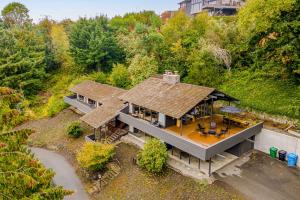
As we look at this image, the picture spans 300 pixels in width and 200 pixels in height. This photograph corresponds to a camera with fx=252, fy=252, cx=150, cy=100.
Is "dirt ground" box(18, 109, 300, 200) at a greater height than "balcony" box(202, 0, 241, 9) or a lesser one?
lesser

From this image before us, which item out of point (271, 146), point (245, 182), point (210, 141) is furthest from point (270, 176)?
point (210, 141)

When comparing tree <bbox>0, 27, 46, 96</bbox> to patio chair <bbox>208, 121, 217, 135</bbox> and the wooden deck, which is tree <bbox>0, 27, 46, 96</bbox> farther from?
patio chair <bbox>208, 121, 217, 135</bbox>

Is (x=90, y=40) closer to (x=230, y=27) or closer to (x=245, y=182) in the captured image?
(x=230, y=27)

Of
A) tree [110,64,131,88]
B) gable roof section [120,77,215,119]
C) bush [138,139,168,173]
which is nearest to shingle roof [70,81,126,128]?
gable roof section [120,77,215,119]

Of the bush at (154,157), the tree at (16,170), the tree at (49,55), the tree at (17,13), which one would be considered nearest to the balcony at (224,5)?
the tree at (49,55)

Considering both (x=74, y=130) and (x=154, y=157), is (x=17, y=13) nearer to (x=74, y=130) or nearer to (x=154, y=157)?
(x=74, y=130)

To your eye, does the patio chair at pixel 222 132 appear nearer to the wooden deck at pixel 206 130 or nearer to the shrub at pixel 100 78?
the wooden deck at pixel 206 130

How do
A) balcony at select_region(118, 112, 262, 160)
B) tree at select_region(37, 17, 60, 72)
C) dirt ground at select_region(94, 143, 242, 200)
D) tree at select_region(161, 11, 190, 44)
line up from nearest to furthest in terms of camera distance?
dirt ground at select_region(94, 143, 242, 200) → balcony at select_region(118, 112, 262, 160) → tree at select_region(161, 11, 190, 44) → tree at select_region(37, 17, 60, 72)
